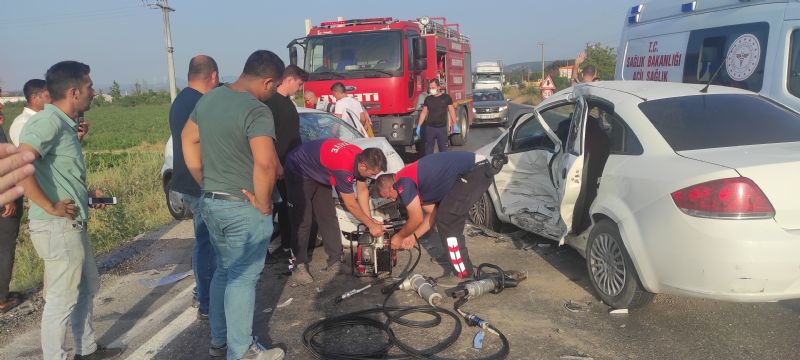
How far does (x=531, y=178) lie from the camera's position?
18.9 ft

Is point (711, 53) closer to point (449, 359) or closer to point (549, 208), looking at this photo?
point (549, 208)

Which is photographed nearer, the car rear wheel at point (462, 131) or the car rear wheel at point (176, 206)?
the car rear wheel at point (176, 206)

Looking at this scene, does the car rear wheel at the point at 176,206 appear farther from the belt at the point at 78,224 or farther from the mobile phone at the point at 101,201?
the belt at the point at 78,224

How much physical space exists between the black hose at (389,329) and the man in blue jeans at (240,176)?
0.44 meters

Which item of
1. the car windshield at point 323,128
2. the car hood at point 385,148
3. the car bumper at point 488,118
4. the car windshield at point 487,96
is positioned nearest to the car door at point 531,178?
the car hood at point 385,148

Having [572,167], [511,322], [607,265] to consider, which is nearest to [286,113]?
[572,167]

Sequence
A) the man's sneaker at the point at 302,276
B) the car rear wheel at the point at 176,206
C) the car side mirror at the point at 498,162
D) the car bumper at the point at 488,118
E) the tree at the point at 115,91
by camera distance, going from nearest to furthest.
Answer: the man's sneaker at the point at 302,276, the car side mirror at the point at 498,162, the car rear wheel at the point at 176,206, the car bumper at the point at 488,118, the tree at the point at 115,91

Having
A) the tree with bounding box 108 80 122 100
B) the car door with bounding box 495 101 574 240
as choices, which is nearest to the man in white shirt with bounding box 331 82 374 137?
the car door with bounding box 495 101 574 240

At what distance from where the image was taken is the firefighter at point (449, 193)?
15.3 feet

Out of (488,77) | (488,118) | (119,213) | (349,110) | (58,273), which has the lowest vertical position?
(119,213)

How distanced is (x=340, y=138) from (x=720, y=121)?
3990mm

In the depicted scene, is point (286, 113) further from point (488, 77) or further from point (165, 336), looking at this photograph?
point (488, 77)

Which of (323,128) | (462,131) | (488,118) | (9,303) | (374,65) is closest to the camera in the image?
(9,303)

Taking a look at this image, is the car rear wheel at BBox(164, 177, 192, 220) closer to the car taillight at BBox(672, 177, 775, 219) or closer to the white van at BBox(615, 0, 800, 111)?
the car taillight at BBox(672, 177, 775, 219)
